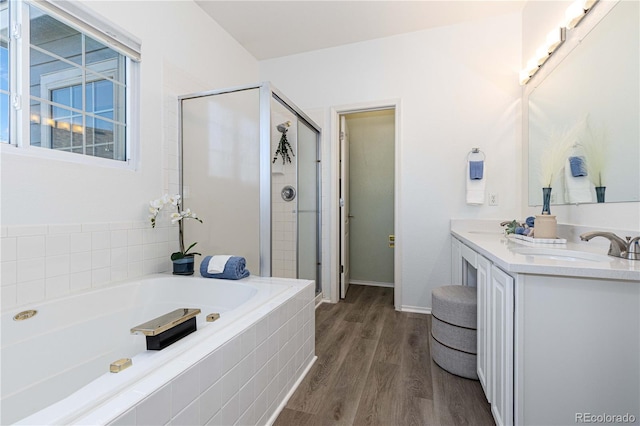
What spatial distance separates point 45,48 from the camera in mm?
1526

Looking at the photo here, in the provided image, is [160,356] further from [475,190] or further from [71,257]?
[475,190]

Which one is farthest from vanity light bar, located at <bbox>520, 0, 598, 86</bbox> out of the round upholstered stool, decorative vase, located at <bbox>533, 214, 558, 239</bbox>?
the round upholstered stool

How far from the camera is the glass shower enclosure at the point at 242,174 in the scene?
6.63 feet

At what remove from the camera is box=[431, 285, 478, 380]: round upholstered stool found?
166 cm

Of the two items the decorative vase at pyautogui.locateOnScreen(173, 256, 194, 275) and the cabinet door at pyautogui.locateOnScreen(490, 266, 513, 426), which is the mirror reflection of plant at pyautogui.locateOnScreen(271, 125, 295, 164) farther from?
the cabinet door at pyautogui.locateOnScreen(490, 266, 513, 426)

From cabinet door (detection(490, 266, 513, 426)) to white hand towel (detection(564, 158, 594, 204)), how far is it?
0.82m

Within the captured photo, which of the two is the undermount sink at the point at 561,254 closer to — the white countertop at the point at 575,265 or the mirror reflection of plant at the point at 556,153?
the white countertop at the point at 575,265

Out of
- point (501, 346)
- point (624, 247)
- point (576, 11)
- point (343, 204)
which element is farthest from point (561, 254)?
point (343, 204)

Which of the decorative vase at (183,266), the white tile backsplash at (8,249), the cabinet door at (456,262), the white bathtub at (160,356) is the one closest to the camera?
the white bathtub at (160,356)

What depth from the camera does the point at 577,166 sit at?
1670mm

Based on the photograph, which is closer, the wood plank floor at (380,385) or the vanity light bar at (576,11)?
the wood plank floor at (380,385)

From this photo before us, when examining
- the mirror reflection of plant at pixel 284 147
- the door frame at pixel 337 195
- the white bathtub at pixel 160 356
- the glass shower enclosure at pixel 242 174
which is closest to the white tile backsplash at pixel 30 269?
the white bathtub at pixel 160 356

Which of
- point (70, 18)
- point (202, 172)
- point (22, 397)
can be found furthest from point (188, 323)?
point (70, 18)

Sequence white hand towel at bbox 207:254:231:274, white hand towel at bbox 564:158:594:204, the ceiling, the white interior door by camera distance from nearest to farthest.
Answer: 1. white hand towel at bbox 564:158:594:204
2. white hand towel at bbox 207:254:231:274
3. the ceiling
4. the white interior door
